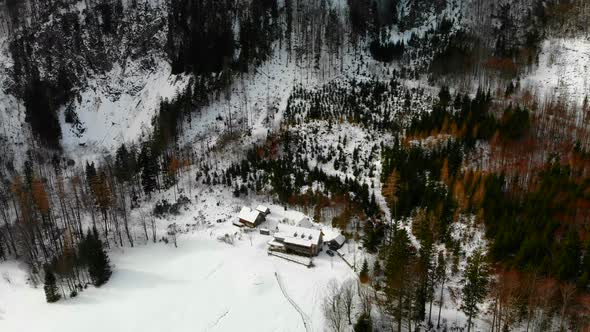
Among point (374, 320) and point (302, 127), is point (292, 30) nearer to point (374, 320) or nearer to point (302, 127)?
point (302, 127)

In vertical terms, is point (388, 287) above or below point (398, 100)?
below

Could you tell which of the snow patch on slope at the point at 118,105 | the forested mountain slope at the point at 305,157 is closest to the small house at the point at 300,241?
the forested mountain slope at the point at 305,157

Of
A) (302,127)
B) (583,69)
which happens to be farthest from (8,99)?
(583,69)

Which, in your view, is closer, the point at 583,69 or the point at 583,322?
the point at 583,322

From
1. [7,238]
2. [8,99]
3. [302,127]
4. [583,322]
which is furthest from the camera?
[8,99]

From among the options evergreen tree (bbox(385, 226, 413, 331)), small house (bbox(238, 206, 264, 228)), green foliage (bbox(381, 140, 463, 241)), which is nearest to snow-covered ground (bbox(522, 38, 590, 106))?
green foliage (bbox(381, 140, 463, 241))

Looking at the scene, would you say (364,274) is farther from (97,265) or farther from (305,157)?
(97,265)
